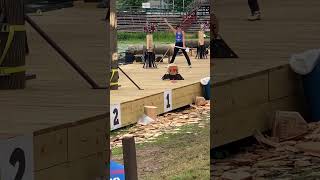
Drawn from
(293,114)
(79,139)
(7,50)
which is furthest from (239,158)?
(7,50)

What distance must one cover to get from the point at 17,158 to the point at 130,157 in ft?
0.59

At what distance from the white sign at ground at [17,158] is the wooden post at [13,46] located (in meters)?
0.13

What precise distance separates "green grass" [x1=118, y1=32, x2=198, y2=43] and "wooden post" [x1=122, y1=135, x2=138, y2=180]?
0.15 metres

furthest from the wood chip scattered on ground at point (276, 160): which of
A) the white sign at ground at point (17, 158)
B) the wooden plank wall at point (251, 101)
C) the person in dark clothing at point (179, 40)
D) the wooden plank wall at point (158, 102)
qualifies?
the white sign at ground at point (17, 158)

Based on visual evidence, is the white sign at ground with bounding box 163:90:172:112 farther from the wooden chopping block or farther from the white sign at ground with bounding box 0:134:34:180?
the white sign at ground with bounding box 0:134:34:180

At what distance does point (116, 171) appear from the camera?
3.28ft

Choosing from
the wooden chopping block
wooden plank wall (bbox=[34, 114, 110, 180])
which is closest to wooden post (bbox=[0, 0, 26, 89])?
wooden plank wall (bbox=[34, 114, 110, 180])

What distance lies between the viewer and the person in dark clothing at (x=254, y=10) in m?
1.09

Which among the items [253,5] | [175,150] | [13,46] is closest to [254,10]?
[253,5]

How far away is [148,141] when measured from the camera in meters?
0.96

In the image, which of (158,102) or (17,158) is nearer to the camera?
(17,158)

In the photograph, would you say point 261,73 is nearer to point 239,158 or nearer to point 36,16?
point 239,158

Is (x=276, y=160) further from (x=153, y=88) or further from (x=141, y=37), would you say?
(x=141, y=37)

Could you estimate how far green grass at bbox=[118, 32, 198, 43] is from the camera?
908mm
